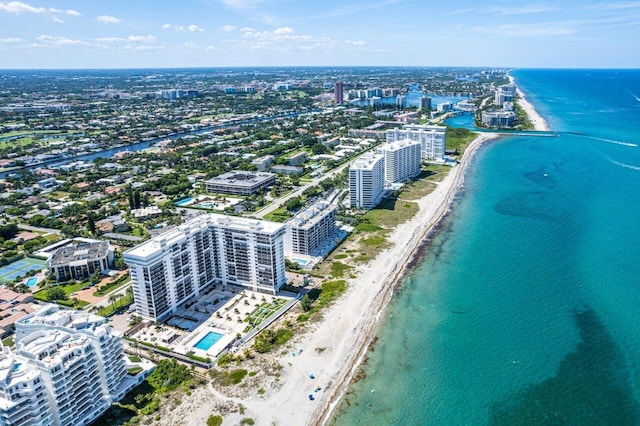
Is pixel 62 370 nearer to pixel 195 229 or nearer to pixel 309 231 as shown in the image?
pixel 195 229

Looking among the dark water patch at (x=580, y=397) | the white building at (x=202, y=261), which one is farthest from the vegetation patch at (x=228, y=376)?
the dark water patch at (x=580, y=397)

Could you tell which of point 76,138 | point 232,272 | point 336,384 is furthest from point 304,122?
point 336,384

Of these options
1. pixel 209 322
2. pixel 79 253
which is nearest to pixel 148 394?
pixel 209 322

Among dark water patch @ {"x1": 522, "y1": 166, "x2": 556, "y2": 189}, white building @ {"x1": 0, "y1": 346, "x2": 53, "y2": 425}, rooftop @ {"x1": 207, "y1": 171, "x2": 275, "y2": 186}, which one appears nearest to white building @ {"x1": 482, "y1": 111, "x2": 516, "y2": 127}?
dark water patch @ {"x1": 522, "y1": 166, "x2": 556, "y2": 189}

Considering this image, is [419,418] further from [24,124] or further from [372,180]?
[24,124]

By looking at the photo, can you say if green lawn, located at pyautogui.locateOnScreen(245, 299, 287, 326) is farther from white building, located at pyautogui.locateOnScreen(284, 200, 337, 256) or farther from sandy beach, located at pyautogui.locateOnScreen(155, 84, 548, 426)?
white building, located at pyautogui.locateOnScreen(284, 200, 337, 256)

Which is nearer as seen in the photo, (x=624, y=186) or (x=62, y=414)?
(x=62, y=414)
